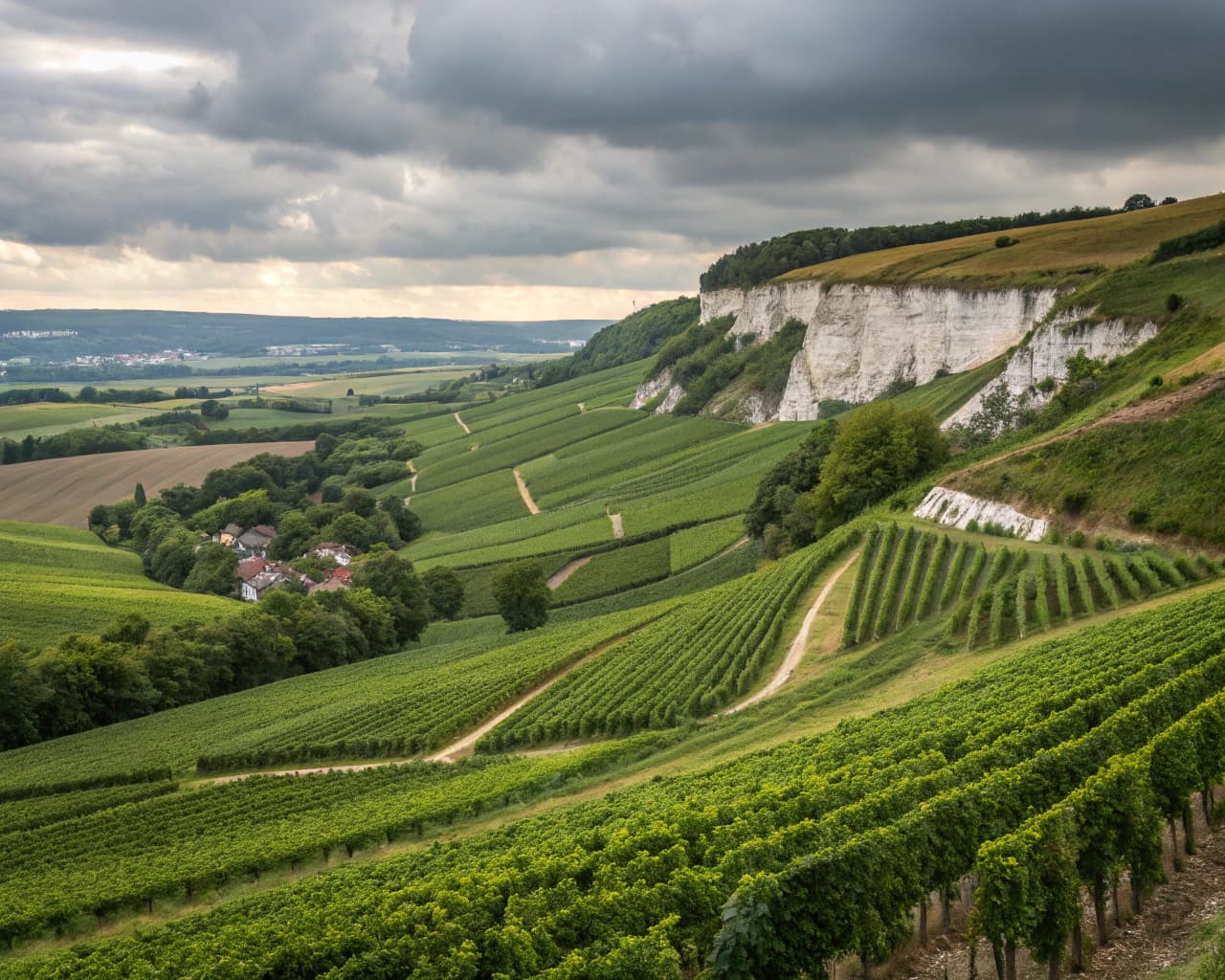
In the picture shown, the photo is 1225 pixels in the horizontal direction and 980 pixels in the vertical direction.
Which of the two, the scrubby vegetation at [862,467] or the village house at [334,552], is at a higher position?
the scrubby vegetation at [862,467]

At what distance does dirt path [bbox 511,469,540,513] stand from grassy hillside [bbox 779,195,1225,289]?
139 feet

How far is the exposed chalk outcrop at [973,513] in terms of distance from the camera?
46781 millimetres

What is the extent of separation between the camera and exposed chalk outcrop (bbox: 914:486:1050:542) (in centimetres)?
4678

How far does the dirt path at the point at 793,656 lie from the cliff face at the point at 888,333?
1984 inches

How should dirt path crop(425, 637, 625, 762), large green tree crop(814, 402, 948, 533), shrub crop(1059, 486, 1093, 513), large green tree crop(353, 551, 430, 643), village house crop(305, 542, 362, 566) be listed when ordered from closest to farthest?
dirt path crop(425, 637, 625, 762) → shrub crop(1059, 486, 1093, 513) → large green tree crop(814, 402, 948, 533) → large green tree crop(353, 551, 430, 643) → village house crop(305, 542, 362, 566)

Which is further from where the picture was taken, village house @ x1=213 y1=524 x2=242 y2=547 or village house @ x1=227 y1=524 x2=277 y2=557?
village house @ x1=213 y1=524 x2=242 y2=547

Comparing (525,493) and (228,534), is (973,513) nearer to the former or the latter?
(525,493)

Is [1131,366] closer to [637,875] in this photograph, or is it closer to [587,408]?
[637,875]

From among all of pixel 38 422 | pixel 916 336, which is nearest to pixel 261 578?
pixel 916 336

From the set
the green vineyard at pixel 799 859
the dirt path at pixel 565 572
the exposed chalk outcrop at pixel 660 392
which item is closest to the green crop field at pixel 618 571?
the dirt path at pixel 565 572

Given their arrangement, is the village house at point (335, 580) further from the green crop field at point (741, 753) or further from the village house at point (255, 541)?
the village house at point (255, 541)

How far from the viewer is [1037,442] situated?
53375 mm

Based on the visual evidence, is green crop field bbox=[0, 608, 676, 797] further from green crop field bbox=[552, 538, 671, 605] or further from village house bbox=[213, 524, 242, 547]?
village house bbox=[213, 524, 242, 547]

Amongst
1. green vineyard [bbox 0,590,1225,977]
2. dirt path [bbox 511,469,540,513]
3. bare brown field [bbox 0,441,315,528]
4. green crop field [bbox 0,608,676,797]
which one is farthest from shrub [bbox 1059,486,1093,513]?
bare brown field [bbox 0,441,315,528]
